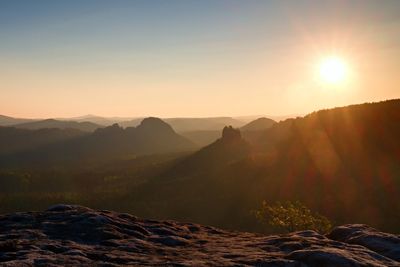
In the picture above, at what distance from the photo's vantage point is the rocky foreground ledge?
12203 mm

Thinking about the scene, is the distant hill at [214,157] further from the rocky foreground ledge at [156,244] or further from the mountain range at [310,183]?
the rocky foreground ledge at [156,244]

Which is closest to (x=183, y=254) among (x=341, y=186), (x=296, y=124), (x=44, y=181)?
(x=341, y=186)

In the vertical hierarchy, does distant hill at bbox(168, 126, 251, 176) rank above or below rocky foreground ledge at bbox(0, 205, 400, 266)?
below

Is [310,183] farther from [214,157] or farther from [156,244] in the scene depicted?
[156,244]

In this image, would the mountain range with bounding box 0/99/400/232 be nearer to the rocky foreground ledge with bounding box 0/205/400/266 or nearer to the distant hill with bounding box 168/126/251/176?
the distant hill with bounding box 168/126/251/176

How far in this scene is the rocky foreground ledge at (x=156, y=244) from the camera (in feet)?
40.0

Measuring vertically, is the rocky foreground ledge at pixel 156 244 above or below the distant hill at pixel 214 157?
above

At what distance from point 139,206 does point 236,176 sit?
32992 mm

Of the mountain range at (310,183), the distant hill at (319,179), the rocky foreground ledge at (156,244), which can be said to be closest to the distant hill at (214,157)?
the mountain range at (310,183)

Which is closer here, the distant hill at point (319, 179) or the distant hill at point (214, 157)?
the distant hill at point (319, 179)

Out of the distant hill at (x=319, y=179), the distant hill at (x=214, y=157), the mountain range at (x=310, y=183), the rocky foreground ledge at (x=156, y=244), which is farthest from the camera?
the distant hill at (x=214, y=157)

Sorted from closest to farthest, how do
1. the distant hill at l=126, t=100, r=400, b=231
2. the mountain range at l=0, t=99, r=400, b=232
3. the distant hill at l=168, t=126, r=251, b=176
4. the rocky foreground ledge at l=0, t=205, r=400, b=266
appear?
1. the rocky foreground ledge at l=0, t=205, r=400, b=266
2. the distant hill at l=126, t=100, r=400, b=231
3. the mountain range at l=0, t=99, r=400, b=232
4. the distant hill at l=168, t=126, r=251, b=176

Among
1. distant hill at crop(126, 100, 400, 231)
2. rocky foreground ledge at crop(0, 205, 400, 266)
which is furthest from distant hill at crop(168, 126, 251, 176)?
rocky foreground ledge at crop(0, 205, 400, 266)

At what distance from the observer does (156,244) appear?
1498cm
